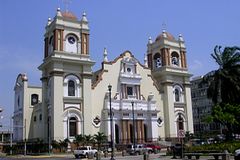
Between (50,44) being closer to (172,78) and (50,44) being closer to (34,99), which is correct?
(34,99)

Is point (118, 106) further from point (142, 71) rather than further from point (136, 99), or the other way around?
point (142, 71)

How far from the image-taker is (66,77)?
5991 centimetres

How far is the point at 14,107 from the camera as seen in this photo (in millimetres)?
78812

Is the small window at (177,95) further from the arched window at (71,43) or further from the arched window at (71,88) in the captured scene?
the arched window at (71,43)

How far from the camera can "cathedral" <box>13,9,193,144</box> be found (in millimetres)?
59156

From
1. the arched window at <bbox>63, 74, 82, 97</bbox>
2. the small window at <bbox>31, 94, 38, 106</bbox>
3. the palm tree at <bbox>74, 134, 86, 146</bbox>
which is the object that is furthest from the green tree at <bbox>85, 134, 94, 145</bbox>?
the small window at <bbox>31, 94, 38, 106</bbox>

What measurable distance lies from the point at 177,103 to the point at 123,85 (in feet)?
42.4

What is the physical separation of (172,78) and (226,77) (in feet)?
91.7

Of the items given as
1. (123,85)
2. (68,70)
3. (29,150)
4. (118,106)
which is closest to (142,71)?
(123,85)

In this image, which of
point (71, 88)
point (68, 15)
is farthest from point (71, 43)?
point (71, 88)

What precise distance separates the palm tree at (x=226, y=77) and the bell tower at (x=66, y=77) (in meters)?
22.4

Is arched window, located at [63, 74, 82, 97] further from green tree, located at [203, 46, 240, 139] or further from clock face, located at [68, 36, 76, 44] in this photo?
green tree, located at [203, 46, 240, 139]

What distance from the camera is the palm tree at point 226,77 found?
45312mm

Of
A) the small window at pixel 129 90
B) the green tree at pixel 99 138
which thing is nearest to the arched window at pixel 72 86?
the green tree at pixel 99 138
